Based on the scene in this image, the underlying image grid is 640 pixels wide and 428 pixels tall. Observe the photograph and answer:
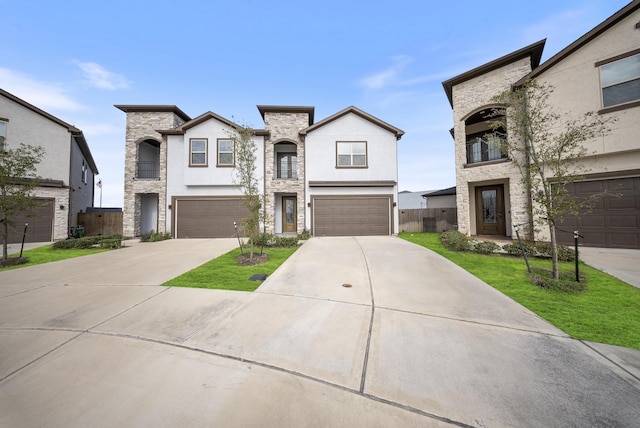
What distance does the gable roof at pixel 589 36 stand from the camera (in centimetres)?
837

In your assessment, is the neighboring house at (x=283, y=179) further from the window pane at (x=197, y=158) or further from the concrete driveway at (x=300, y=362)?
the concrete driveway at (x=300, y=362)

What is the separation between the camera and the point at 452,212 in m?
16.3

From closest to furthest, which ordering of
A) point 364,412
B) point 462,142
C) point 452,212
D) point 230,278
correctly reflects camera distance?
point 364,412, point 230,278, point 462,142, point 452,212

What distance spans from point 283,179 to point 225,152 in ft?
13.2

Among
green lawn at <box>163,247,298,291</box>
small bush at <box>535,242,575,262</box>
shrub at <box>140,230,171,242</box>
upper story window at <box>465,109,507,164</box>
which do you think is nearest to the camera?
green lawn at <box>163,247,298,291</box>

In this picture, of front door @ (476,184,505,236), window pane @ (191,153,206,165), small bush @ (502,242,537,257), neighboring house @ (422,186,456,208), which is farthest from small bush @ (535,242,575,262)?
window pane @ (191,153,206,165)

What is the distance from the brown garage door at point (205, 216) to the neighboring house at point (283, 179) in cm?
6

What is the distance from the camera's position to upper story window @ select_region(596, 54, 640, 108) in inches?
328

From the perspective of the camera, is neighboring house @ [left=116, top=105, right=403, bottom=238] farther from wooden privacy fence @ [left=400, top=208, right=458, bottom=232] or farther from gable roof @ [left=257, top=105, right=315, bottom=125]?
wooden privacy fence @ [left=400, top=208, right=458, bottom=232]

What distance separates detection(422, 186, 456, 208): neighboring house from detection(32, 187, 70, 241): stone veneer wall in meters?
25.4

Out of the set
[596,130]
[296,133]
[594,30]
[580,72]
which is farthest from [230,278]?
[594,30]

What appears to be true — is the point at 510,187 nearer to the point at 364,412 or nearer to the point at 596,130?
the point at 596,130

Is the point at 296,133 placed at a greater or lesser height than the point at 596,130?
greater

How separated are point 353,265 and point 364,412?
525 cm
